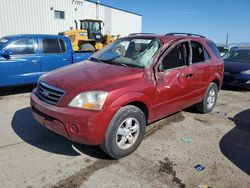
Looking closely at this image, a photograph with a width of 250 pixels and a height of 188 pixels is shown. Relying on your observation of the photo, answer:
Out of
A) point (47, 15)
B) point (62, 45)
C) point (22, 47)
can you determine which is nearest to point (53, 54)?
point (62, 45)

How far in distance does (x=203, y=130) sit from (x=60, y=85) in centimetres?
290

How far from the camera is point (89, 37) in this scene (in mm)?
15977

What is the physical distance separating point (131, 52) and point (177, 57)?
2.80 feet

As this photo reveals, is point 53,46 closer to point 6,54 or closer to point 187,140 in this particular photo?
point 6,54

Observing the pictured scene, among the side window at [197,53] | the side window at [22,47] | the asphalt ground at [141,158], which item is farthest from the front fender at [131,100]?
the side window at [22,47]

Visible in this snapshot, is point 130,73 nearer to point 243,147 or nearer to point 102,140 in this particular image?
point 102,140

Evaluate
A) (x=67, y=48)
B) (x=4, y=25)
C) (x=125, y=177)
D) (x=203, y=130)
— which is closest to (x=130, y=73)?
(x=125, y=177)

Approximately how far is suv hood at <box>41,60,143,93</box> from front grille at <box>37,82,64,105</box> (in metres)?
0.06

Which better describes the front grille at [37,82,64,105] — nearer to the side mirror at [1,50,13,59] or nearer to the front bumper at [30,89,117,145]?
the front bumper at [30,89,117,145]

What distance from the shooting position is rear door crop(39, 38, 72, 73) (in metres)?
6.48

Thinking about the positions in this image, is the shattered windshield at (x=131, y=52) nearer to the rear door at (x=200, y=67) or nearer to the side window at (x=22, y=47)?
the rear door at (x=200, y=67)

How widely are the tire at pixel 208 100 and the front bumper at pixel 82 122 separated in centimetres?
293

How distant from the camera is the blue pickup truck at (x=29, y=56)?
5797 mm

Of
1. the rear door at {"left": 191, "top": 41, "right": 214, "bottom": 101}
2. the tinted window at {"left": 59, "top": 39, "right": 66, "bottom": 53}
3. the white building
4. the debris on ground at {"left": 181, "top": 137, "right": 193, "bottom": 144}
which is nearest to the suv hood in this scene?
the debris on ground at {"left": 181, "top": 137, "right": 193, "bottom": 144}
